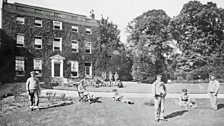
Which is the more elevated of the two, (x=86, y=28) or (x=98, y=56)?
(x=86, y=28)

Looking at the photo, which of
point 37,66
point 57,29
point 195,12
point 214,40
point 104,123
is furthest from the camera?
point 57,29

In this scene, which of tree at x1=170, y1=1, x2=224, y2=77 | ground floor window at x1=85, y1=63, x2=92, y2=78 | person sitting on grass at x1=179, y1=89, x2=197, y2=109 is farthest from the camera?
ground floor window at x1=85, y1=63, x2=92, y2=78

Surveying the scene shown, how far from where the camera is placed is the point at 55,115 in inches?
340

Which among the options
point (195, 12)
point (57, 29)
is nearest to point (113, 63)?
point (57, 29)

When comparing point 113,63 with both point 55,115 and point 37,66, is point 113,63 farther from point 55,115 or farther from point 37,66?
point 55,115

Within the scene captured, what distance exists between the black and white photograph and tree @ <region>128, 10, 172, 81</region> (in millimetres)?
148

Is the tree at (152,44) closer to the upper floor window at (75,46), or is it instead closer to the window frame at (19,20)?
the upper floor window at (75,46)

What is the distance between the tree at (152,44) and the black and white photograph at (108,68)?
148 mm

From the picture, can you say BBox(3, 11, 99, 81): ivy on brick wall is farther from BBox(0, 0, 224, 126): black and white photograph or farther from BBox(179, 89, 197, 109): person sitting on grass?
BBox(179, 89, 197, 109): person sitting on grass

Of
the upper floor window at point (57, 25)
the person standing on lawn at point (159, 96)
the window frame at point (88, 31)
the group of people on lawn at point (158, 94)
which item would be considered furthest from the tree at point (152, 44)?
the person standing on lawn at point (159, 96)

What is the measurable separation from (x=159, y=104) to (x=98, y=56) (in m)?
20.9

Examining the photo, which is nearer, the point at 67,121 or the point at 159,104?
the point at 67,121

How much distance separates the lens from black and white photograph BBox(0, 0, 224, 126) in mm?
8711

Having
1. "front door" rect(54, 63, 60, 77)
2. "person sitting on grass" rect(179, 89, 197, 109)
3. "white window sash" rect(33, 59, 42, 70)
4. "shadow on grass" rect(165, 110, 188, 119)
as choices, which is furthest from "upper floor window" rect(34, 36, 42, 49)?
"shadow on grass" rect(165, 110, 188, 119)
